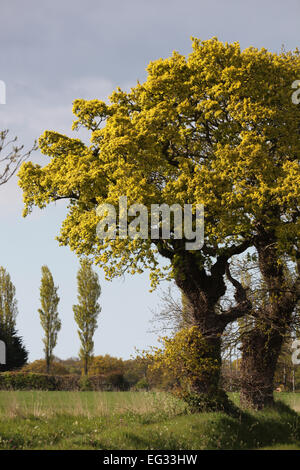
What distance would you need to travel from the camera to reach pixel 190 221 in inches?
640

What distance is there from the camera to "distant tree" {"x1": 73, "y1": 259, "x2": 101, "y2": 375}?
144 feet

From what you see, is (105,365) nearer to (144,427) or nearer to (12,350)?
(12,350)

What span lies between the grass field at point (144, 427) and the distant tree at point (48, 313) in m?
26.8

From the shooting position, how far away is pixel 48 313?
147 ft

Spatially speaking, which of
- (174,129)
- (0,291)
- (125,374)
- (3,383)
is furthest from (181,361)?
(0,291)

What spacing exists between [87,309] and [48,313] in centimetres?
359

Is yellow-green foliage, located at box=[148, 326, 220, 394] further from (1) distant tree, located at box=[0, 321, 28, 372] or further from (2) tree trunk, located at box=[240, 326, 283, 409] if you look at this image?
(1) distant tree, located at box=[0, 321, 28, 372]

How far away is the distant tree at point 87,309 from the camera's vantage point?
144 ft

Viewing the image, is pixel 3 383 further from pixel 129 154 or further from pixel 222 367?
pixel 129 154

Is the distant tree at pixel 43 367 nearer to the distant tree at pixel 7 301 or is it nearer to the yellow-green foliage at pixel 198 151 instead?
the distant tree at pixel 7 301

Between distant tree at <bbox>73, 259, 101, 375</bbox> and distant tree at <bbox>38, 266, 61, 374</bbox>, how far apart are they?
2.07 m

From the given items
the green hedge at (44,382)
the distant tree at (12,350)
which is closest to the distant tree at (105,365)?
the distant tree at (12,350)

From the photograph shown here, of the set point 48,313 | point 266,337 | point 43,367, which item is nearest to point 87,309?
point 48,313
